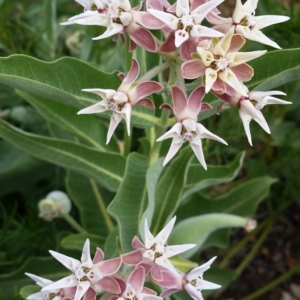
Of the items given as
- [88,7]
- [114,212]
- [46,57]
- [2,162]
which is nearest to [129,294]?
[114,212]

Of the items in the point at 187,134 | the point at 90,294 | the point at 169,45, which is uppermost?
the point at 169,45

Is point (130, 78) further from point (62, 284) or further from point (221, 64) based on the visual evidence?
point (62, 284)

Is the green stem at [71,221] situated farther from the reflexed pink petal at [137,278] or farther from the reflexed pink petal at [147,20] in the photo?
the reflexed pink petal at [147,20]

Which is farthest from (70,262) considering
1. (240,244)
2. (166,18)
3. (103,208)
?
(240,244)

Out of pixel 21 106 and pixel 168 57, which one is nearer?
pixel 168 57

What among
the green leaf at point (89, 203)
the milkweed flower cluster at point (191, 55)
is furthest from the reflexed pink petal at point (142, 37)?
the green leaf at point (89, 203)

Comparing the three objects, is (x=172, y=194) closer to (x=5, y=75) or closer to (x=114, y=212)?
(x=114, y=212)
